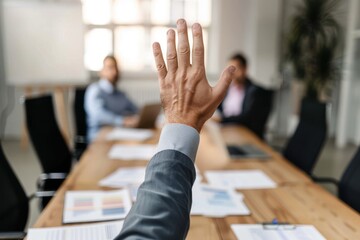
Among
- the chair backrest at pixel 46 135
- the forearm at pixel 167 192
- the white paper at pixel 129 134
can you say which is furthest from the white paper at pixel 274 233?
the white paper at pixel 129 134

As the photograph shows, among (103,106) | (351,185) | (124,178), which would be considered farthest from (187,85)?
(103,106)

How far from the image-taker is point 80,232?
120 cm

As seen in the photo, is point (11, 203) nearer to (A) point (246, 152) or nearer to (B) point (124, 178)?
(B) point (124, 178)

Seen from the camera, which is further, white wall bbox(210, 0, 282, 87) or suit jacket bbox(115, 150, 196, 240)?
white wall bbox(210, 0, 282, 87)

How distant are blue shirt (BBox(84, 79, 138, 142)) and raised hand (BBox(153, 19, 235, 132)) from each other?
8.23 ft

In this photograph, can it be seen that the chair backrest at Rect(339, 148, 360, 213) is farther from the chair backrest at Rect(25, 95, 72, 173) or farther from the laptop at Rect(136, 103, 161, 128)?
the chair backrest at Rect(25, 95, 72, 173)

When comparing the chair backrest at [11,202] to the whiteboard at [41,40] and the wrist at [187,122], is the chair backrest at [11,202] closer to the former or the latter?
the wrist at [187,122]

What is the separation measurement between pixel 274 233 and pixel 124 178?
82 centimetres

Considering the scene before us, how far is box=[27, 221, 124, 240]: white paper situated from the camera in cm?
116

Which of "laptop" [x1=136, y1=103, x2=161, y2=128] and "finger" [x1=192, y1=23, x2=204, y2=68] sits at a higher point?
"finger" [x1=192, y1=23, x2=204, y2=68]

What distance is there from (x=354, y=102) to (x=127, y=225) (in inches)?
210

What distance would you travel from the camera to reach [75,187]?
165 cm

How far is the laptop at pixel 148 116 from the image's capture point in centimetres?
296

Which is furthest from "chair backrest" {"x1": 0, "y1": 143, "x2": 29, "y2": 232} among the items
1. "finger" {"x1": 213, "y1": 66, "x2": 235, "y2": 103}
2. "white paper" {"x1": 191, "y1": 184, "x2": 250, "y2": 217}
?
"finger" {"x1": 213, "y1": 66, "x2": 235, "y2": 103}
